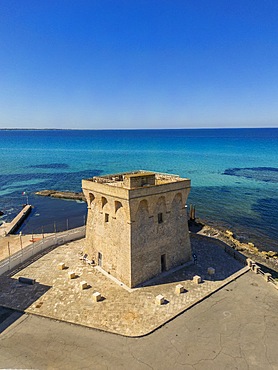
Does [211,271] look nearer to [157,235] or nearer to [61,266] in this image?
[157,235]

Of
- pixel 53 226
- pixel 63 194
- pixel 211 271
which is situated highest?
pixel 211 271

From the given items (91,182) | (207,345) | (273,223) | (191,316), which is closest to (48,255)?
(91,182)

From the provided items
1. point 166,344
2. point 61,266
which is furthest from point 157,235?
point 61,266

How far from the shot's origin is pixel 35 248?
105ft

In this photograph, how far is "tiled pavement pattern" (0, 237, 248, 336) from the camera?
20984 mm

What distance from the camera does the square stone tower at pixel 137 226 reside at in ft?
81.4

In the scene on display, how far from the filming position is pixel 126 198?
23.7m

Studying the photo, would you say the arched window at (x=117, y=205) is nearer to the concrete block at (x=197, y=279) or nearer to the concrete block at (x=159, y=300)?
the concrete block at (x=159, y=300)

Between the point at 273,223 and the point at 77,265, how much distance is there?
37019 millimetres

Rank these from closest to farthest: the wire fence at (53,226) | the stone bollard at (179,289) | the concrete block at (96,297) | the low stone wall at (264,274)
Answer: the concrete block at (96,297) → the stone bollard at (179,289) → the low stone wall at (264,274) → the wire fence at (53,226)

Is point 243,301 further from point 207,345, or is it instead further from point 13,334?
point 13,334

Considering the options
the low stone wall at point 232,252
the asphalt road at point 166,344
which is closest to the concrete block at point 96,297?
the asphalt road at point 166,344

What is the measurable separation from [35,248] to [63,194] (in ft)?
128

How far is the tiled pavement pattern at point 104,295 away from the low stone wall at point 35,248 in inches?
56.6
